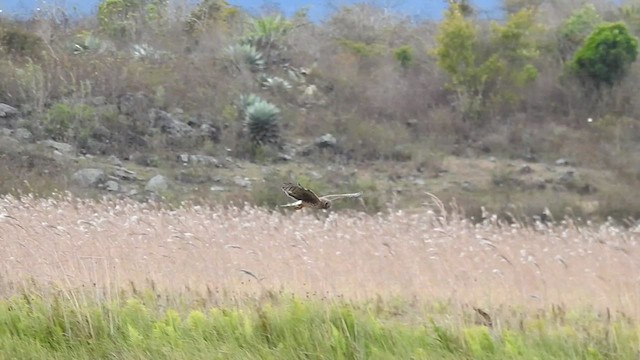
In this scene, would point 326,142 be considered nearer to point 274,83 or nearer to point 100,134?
A: point 274,83

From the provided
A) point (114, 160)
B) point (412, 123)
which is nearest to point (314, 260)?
point (114, 160)

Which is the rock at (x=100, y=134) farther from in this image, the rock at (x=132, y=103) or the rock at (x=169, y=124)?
the rock at (x=169, y=124)

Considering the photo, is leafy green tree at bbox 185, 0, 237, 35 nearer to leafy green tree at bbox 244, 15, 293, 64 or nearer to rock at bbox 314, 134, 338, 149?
leafy green tree at bbox 244, 15, 293, 64

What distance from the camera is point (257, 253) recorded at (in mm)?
6430

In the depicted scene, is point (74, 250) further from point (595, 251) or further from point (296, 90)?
point (296, 90)

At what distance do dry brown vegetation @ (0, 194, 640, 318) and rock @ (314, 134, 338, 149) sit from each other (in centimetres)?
888

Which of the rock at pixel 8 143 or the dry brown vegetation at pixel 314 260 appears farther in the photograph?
the rock at pixel 8 143

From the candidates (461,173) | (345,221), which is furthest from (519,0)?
(345,221)


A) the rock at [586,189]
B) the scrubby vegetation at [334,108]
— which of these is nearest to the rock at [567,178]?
the scrubby vegetation at [334,108]

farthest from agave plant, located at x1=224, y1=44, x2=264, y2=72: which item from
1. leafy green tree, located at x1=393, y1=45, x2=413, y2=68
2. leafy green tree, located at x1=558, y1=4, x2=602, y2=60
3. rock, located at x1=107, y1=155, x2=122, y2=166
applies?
leafy green tree, located at x1=558, y1=4, x2=602, y2=60

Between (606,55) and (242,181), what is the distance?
28.7 feet

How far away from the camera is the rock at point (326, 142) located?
54.3 ft

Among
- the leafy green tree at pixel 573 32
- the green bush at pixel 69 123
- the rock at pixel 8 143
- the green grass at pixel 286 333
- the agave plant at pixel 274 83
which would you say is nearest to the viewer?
the green grass at pixel 286 333

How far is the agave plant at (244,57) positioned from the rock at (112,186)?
690 cm
